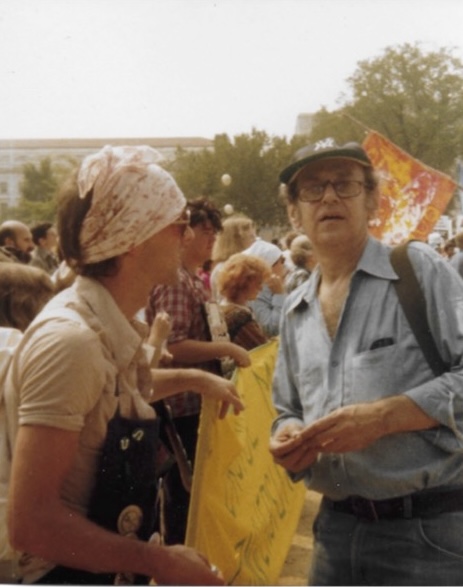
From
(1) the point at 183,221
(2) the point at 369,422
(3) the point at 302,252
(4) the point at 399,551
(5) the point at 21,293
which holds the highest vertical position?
(1) the point at 183,221

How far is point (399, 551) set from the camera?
159cm

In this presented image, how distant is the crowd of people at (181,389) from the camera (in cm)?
119

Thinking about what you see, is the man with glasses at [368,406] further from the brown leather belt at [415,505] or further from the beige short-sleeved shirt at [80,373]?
the beige short-sleeved shirt at [80,373]

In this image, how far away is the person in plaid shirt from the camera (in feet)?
9.08

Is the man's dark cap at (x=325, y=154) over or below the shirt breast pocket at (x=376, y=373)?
over

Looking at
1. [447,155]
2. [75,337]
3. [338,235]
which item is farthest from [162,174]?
A: [447,155]

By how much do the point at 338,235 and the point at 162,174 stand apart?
A: 47 cm

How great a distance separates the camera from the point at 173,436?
2416mm

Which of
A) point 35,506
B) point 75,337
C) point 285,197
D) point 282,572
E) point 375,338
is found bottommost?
point 282,572

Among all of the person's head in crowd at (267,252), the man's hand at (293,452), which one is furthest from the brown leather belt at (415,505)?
the person's head in crowd at (267,252)

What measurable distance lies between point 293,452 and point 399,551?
0.26 meters

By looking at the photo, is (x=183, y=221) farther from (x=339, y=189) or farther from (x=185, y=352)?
(x=185, y=352)

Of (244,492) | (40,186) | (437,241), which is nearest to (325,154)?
(40,186)

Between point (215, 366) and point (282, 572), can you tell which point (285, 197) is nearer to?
point (215, 366)
